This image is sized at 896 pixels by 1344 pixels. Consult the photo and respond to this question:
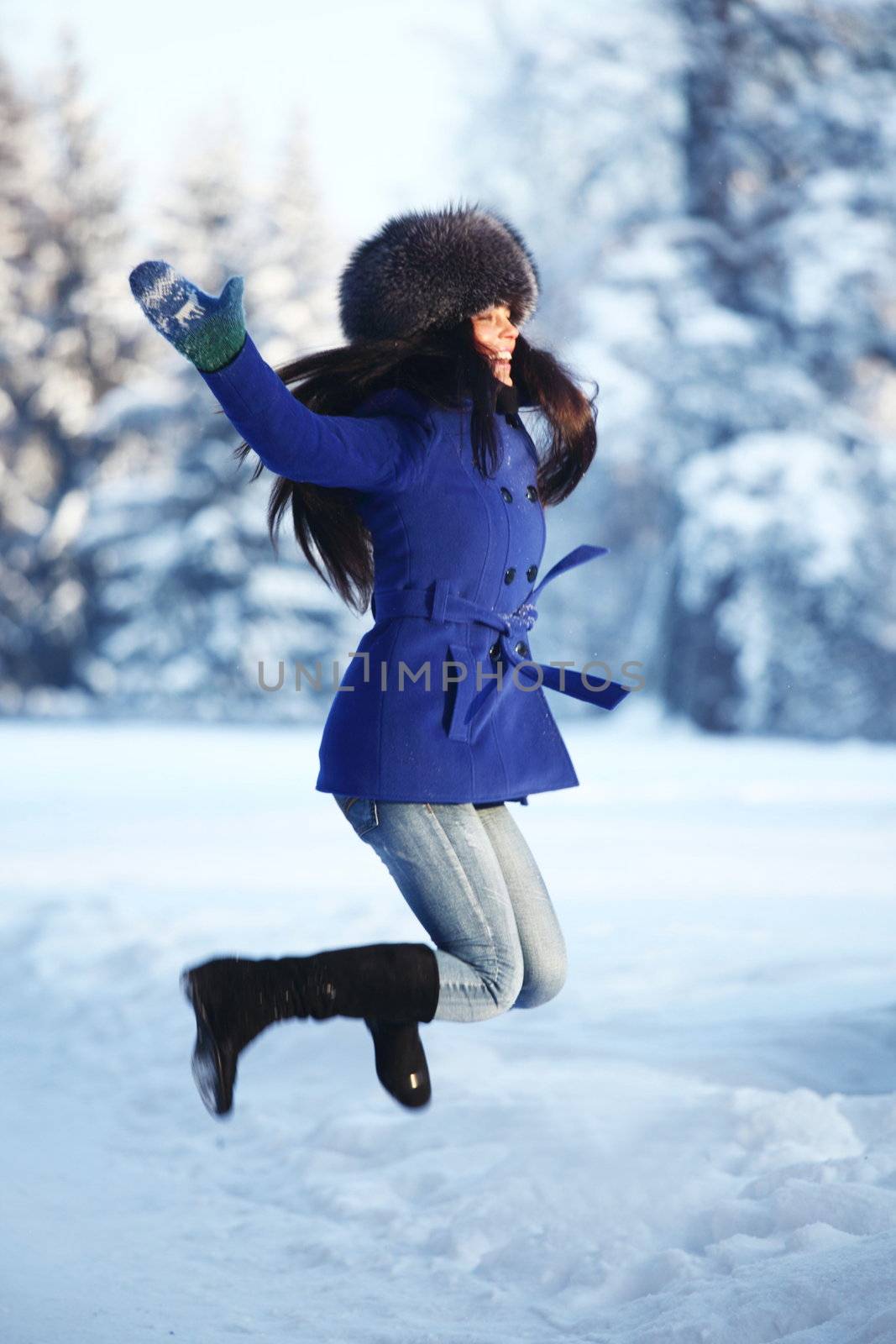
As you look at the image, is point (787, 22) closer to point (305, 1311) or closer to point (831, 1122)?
point (831, 1122)

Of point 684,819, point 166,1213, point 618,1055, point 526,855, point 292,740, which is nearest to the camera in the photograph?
point 526,855

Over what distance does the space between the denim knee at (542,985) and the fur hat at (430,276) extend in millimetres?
1136

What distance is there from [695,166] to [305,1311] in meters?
12.8

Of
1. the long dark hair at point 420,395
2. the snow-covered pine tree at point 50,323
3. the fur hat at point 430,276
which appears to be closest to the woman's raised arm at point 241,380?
the long dark hair at point 420,395

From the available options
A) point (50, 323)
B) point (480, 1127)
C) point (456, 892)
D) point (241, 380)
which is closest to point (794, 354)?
point (50, 323)

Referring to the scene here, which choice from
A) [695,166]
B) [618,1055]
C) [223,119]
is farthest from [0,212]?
[618,1055]

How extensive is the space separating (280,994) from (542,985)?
0.48m

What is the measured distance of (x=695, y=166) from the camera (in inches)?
544

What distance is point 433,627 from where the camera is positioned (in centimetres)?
249

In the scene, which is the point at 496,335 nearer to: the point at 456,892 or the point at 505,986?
the point at 456,892

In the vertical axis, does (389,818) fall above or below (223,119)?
below

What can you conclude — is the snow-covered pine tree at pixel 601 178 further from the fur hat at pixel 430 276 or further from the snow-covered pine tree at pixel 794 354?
the fur hat at pixel 430 276

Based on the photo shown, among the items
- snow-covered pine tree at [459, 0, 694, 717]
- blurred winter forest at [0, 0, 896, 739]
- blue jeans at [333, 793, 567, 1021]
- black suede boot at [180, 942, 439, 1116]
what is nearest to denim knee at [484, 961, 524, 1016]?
blue jeans at [333, 793, 567, 1021]

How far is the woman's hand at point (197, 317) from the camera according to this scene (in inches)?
85.1
